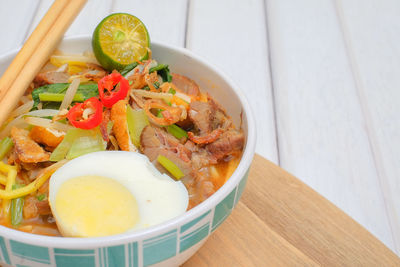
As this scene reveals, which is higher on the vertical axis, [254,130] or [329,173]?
[254,130]

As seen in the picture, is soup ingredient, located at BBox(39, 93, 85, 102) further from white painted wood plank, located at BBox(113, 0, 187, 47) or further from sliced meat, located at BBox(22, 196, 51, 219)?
white painted wood plank, located at BBox(113, 0, 187, 47)

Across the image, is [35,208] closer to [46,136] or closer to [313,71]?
[46,136]

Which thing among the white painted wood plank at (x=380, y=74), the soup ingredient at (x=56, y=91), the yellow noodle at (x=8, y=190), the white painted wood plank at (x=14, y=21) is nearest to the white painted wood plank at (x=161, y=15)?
the white painted wood plank at (x=14, y=21)

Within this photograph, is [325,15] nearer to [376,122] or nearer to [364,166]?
[376,122]

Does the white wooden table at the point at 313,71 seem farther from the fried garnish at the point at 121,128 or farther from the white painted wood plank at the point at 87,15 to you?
the fried garnish at the point at 121,128

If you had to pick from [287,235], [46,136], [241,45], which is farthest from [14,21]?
[287,235]

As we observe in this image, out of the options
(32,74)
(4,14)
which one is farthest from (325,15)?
(32,74)
